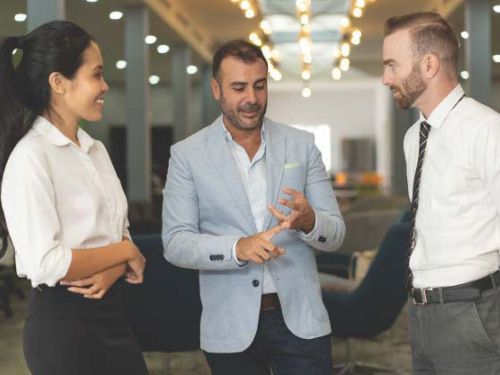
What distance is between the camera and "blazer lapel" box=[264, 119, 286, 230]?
257 cm

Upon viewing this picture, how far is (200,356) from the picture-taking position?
19.5ft

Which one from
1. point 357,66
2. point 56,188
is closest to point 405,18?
point 56,188

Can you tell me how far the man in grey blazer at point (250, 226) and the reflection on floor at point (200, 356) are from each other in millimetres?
2673

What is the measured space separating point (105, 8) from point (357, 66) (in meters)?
12.3

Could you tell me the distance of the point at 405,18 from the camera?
2.40 m

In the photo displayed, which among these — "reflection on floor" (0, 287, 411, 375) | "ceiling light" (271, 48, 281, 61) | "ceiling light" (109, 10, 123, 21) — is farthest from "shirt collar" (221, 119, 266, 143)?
"ceiling light" (271, 48, 281, 61)

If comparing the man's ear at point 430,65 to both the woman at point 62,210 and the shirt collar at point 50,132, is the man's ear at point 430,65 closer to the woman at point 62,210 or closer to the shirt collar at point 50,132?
the woman at point 62,210

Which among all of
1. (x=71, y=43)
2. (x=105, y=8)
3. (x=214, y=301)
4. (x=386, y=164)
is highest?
(x=105, y=8)

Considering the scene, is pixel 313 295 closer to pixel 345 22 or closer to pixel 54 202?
pixel 54 202

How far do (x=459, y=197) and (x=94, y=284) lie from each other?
1003 mm

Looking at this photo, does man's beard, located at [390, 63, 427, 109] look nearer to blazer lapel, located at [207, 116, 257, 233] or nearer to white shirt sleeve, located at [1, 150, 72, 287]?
blazer lapel, located at [207, 116, 257, 233]

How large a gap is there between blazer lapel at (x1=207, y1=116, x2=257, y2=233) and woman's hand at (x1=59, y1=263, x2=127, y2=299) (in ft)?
1.91

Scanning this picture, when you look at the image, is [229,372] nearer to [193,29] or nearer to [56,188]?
[56,188]

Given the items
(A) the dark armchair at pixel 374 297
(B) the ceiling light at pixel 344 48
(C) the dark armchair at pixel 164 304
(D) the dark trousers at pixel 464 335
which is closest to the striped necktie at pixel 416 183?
(D) the dark trousers at pixel 464 335
